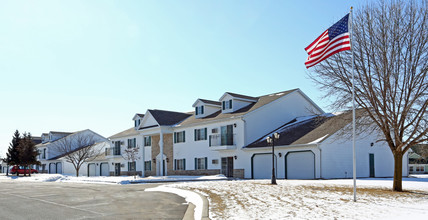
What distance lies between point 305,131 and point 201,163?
10.8 metres

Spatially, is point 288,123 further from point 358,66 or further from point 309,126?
point 358,66

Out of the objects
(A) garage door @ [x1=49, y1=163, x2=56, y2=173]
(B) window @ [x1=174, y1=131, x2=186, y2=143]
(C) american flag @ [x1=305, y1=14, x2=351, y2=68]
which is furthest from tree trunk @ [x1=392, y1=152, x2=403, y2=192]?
(A) garage door @ [x1=49, y1=163, x2=56, y2=173]

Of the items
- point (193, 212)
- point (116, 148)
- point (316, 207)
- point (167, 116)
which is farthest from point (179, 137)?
point (316, 207)

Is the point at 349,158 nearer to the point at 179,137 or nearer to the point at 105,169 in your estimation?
the point at 179,137

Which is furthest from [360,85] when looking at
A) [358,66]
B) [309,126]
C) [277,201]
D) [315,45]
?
[309,126]

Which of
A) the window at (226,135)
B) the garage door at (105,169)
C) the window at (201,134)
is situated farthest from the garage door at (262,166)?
the garage door at (105,169)

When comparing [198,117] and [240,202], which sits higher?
[198,117]

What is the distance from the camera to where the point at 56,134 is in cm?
7138

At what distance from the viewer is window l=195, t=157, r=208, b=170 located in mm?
37469

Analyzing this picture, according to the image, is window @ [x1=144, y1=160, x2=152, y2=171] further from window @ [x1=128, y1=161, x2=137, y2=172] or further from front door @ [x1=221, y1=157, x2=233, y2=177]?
front door @ [x1=221, y1=157, x2=233, y2=177]

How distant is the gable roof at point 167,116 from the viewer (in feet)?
137

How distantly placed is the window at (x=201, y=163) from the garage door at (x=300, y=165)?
9.19m

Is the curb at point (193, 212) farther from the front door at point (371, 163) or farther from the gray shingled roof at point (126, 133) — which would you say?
the gray shingled roof at point (126, 133)

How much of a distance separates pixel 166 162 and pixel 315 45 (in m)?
28.9
